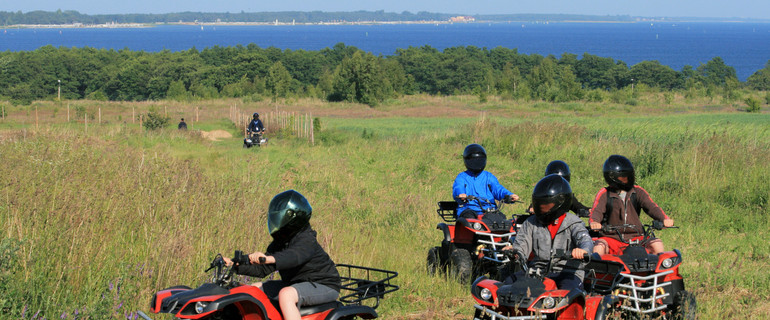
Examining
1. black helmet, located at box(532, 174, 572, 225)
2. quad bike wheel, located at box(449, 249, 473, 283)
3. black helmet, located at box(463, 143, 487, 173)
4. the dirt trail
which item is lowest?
the dirt trail

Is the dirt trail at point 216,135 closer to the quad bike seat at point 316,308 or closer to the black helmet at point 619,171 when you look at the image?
the black helmet at point 619,171

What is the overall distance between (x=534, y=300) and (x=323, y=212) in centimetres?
836

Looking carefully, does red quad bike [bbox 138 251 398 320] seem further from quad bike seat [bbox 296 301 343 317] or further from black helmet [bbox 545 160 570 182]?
black helmet [bbox 545 160 570 182]

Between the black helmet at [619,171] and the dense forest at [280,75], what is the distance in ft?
252

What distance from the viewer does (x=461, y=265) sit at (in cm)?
888

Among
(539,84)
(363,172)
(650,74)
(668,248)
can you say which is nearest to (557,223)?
(668,248)

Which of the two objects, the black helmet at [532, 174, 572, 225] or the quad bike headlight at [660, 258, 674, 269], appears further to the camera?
the quad bike headlight at [660, 258, 674, 269]

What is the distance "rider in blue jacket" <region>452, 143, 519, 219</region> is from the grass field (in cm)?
114

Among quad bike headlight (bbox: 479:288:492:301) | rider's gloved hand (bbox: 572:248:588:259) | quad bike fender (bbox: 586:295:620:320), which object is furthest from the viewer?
rider's gloved hand (bbox: 572:248:588:259)

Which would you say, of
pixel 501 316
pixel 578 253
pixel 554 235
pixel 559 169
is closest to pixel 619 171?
pixel 559 169

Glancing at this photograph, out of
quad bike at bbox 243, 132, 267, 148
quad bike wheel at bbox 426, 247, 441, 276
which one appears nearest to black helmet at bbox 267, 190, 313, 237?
quad bike wheel at bbox 426, 247, 441, 276

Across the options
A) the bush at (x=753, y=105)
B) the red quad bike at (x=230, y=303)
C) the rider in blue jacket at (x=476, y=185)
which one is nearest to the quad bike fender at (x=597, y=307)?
the red quad bike at (x=230, y=303)

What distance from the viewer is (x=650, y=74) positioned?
116 m

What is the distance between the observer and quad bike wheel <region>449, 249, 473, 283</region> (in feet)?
29.0
